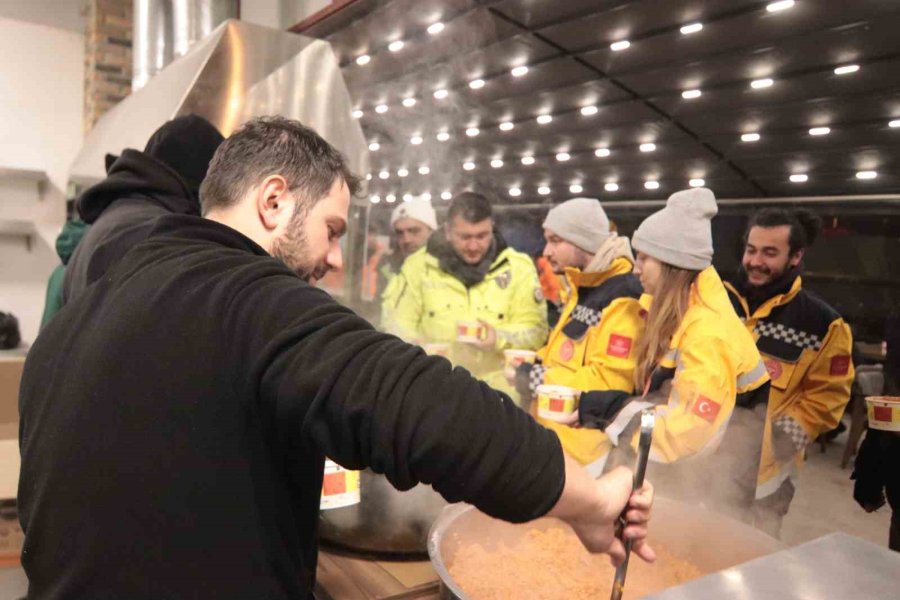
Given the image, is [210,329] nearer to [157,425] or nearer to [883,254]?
[157,425]

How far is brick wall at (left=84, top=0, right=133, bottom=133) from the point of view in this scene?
443 cm

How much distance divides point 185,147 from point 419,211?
45.9 inches

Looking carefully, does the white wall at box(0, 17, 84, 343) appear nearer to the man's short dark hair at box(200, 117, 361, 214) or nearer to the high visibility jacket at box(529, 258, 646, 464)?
the high visibility jacket at box(529, 258, 646, 464)

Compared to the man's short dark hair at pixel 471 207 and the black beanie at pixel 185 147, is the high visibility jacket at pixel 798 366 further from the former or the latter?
the black beanie at pixel 185 147

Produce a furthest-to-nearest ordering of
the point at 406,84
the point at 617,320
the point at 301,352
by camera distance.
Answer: the point at 406,84 → the point at 617,320 → the point at 301,352

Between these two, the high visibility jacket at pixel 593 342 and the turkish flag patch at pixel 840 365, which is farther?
the high visibility jacket at pixel 593 342

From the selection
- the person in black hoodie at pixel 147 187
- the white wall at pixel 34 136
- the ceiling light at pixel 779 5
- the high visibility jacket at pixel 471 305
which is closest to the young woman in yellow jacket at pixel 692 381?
the ceiling light at pixel 779 5

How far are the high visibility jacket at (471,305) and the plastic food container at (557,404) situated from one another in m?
0.97

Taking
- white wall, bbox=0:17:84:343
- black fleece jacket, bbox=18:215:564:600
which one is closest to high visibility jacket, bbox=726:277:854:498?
black fleece jacket, bbox=18:215:564:600

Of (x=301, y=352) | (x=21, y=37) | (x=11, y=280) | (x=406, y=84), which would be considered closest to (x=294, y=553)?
(x=301, y=352)

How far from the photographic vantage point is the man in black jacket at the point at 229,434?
642 mm

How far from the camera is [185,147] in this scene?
6.31 ft

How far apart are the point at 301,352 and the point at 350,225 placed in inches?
102

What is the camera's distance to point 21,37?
470 centimetres
